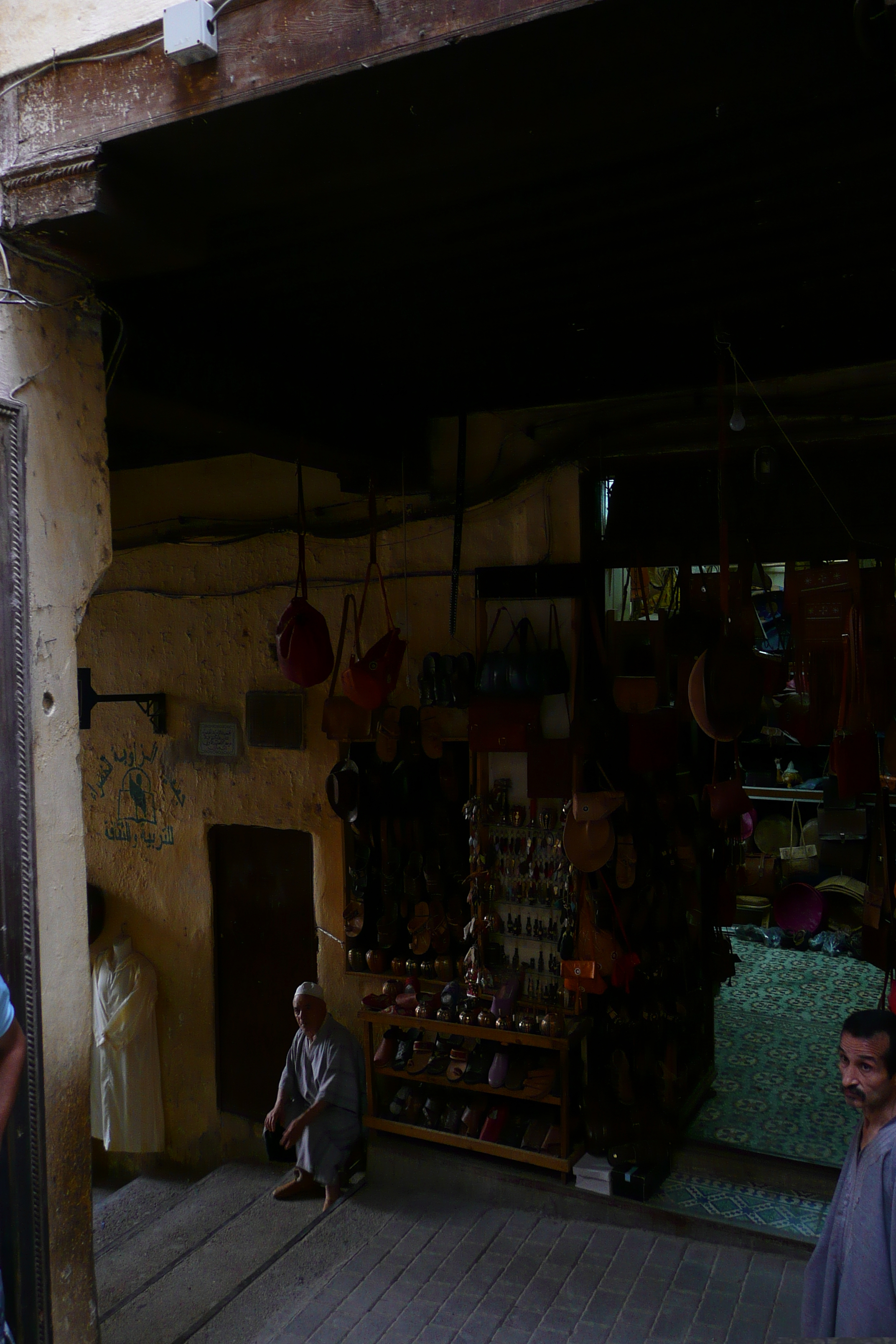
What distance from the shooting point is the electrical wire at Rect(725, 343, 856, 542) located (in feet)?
13.5

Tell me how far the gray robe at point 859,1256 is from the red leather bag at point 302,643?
294 cm

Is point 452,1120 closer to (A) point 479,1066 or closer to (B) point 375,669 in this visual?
(A) point 479,1066

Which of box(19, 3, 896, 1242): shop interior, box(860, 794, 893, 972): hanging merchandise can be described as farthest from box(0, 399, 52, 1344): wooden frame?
box(860, 794, 893, 972): hanging merchandise

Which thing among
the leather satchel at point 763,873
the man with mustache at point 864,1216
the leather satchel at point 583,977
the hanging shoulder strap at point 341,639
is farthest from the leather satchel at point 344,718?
the leather satchel at point 763,873

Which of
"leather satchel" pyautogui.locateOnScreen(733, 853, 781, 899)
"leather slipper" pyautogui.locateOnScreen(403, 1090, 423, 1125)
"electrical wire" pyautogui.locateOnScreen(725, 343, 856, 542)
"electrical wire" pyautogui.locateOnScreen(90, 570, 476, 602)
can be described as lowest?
"leather slipper" pyautogui.locateOnScreen(403, 1090, 423, 1125)

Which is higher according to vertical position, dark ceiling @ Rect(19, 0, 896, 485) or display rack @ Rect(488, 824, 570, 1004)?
dark ceiling @ Rect(19, 0, 896, 485)

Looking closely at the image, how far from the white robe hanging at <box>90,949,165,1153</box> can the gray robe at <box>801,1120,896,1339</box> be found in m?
4.55

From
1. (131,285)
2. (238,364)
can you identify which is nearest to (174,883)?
(238,364)

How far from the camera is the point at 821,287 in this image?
3.36m

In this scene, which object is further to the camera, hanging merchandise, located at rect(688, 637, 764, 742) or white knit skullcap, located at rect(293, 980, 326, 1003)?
white knit skullcap, located at rect(293, 980, 326, 1003)

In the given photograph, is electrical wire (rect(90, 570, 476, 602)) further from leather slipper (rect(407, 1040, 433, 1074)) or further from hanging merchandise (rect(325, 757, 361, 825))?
leather slipper (rect(407, 1040, 433, 1074))

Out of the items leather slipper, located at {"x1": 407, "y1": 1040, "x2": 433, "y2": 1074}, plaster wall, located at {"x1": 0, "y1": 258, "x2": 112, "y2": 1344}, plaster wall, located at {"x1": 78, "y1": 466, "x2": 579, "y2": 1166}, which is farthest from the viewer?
plaster wall, located at {"x1": 78, "y1": 466, "x2": 579, "y2": 1166}

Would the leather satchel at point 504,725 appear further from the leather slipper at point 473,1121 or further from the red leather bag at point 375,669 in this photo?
the leather slipper at point 473,1121

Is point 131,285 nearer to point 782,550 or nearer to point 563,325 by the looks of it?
point 563,325
